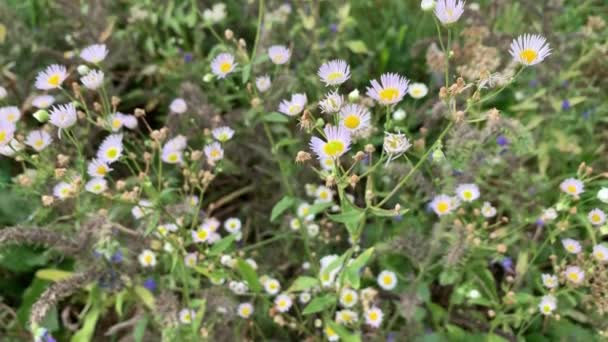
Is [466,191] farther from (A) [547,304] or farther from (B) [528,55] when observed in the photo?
(B) [528,55]

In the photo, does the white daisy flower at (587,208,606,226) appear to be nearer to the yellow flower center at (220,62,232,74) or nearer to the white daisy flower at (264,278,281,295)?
the white daisy flower at (264,278,281,295)

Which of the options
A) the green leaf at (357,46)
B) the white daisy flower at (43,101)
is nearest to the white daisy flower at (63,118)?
the white daisy flower at (43,101)

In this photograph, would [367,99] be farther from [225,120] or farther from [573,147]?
[573,147]

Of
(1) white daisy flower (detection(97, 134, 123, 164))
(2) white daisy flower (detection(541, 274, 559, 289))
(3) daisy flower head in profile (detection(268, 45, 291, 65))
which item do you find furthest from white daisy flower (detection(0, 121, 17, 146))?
(2) white daisy flower (detection(541, 274, 559, 289))

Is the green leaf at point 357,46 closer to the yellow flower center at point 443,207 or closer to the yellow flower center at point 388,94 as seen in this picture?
the yellow flower center at point 443,207

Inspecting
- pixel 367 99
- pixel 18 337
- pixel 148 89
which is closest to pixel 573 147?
pixel 367 99

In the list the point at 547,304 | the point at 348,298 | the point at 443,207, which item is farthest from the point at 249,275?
the point at 547,304

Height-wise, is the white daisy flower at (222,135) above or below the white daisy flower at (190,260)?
above
